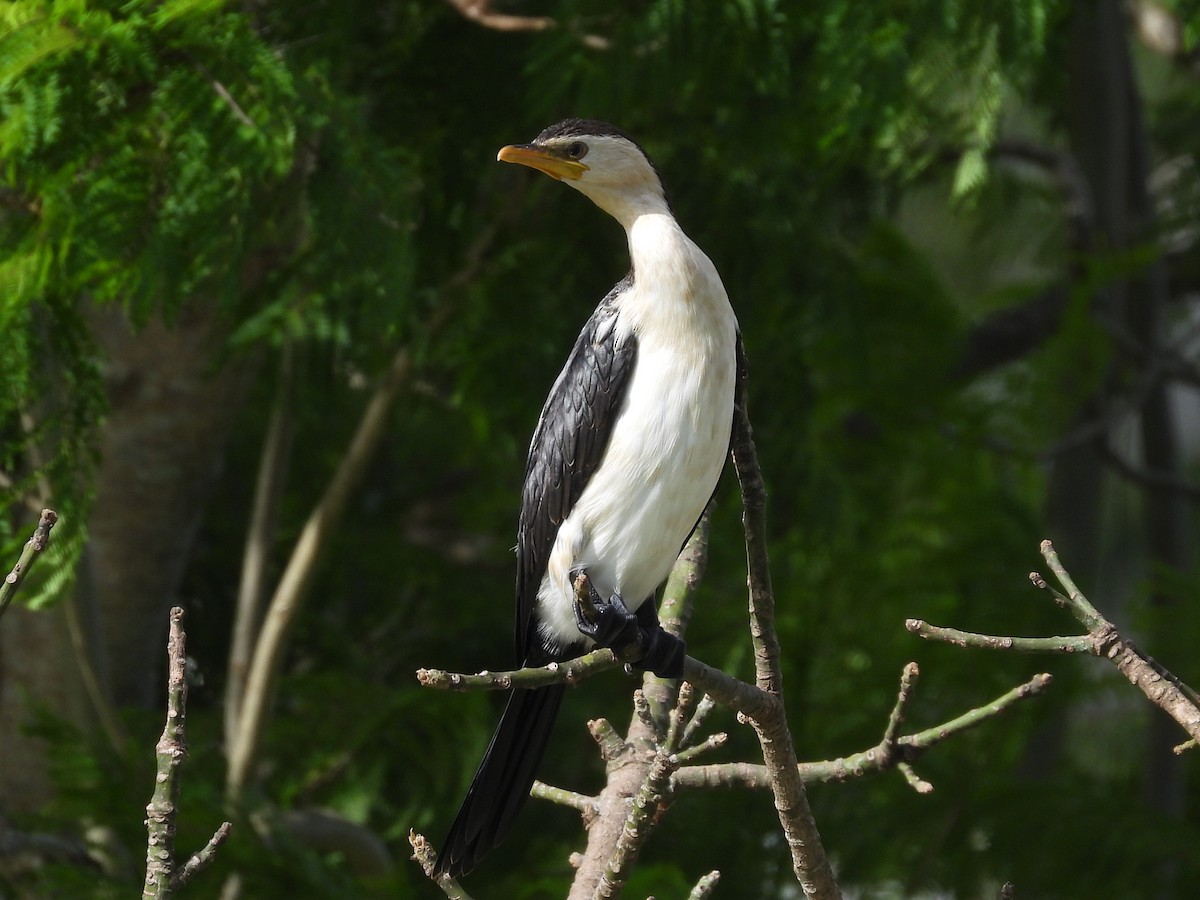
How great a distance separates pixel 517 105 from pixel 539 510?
189 centimetres

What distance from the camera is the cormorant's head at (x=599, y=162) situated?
244 cm

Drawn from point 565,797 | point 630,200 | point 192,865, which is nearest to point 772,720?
point 565,797

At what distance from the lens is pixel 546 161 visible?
245cm

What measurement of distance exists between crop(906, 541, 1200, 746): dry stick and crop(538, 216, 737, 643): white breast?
64 centimetres

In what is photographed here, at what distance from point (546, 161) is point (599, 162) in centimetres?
9

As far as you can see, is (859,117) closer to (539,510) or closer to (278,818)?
(539,510)

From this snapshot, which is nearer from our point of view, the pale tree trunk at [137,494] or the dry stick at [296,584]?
the dry stick at [296,584]

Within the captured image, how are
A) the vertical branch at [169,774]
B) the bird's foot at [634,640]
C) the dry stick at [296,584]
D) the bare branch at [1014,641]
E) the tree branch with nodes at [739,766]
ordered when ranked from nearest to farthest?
the vertical branch at [169,774] → the bare branch at [1014,641] → the tree branch with nodes at [739,766] → the bird's foot at [634,640] → the dry stick at [296,584]

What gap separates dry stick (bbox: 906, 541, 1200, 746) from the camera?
1704 mm

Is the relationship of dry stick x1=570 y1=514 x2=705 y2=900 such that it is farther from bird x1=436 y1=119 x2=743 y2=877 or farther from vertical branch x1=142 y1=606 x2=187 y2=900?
vertical branch x1=142 y1=606 x2=187 y2=900

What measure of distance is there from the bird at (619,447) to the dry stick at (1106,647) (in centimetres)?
60

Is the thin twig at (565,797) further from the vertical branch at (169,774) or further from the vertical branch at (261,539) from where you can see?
the vertical branch at (261,539)

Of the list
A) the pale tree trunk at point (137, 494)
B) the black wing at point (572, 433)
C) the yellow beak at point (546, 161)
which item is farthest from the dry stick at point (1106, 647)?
the pale tree trunk at point (137, 494)

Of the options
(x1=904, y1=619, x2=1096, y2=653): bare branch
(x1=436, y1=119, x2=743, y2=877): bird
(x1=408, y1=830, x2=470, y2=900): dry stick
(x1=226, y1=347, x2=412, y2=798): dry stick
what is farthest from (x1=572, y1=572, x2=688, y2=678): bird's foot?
(x1=226, y1=347, x2=412, y2=798): dry stick
